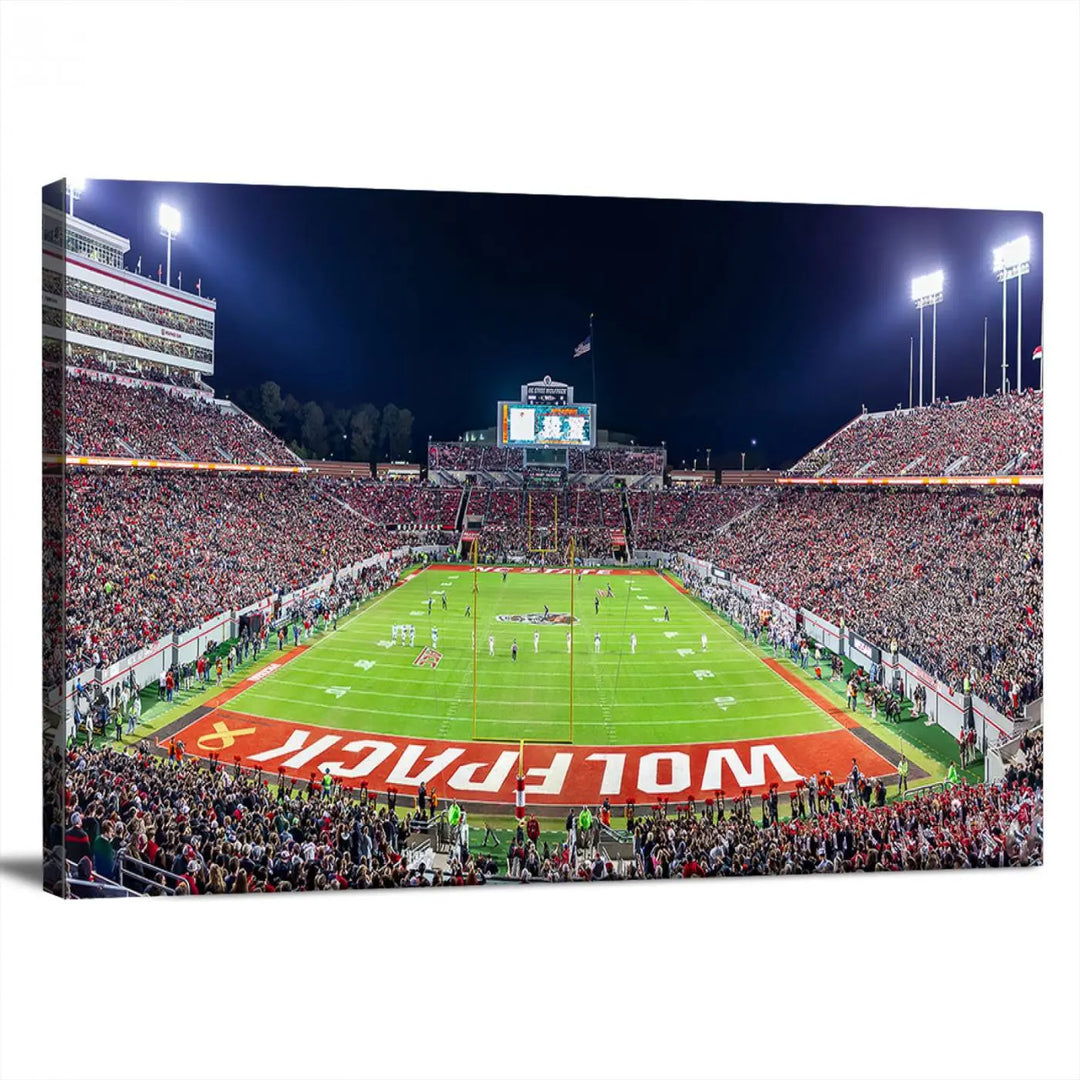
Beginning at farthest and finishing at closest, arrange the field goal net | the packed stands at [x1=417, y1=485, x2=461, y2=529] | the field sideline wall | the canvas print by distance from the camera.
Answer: the packed stands at [x1=417, y1=485, x2=461, y2=529]
the field goal net
the field sideline wall
the canvas print

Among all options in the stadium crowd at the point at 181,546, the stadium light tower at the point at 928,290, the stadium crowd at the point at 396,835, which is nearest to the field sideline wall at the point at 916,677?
the stadium crowd at the point at 396,835

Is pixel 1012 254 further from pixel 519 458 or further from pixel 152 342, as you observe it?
pixel 152 342

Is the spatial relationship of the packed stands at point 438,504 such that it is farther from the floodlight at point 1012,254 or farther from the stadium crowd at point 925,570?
the floodlight at point 1012,254

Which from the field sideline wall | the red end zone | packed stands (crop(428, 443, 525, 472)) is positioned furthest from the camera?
packed stands (crop(428, 443, 525, 472))

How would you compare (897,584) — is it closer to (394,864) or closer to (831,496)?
(831,496)

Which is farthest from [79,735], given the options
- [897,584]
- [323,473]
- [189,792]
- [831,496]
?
[831,496]

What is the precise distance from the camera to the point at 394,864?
1041cm

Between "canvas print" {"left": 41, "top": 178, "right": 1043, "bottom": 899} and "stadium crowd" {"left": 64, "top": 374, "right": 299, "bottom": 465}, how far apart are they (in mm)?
79

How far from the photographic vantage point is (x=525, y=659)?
20109 millimetres

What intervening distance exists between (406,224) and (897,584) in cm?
1091

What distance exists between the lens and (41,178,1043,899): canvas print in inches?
424

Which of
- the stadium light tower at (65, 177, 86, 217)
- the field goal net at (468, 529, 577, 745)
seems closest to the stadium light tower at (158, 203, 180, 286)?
the stadium light tower at (65, 177, 86, 217)

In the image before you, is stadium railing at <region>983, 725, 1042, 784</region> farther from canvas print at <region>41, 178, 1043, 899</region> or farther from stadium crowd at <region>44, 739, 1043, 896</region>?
stadium crowd at <region>44, 739, 1043, 896</region>

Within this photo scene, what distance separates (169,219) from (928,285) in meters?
11.1
